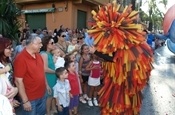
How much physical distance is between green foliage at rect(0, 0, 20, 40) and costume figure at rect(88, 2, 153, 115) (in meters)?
2.90

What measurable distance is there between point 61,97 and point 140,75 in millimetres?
1356

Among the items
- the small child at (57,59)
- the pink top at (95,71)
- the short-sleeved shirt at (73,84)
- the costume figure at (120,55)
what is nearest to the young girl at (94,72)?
the pink top at (95,71)

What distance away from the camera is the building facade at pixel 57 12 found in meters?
14.4

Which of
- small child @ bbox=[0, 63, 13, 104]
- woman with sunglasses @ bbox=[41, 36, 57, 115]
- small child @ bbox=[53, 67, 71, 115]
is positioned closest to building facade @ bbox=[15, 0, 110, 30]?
woman with sunglasses @ bbox=[41, 36, 57, 115]

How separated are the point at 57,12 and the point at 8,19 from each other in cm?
922

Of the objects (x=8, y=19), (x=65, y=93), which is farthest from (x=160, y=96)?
(x=8, y=19)

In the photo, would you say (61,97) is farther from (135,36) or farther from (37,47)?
(135,36)

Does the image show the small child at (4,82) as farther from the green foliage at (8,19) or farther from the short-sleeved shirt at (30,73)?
the green foliage at (8,19)

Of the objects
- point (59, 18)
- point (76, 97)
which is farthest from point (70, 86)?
point (59, 18)

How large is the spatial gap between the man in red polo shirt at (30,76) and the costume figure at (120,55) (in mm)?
798

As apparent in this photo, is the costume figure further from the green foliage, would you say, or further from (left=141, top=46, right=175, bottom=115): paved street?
the green foliage

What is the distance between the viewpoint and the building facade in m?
14.4

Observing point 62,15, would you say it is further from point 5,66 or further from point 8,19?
point 5,66

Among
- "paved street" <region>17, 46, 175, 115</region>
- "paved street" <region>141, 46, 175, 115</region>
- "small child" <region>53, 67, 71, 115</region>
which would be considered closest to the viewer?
"small child" <region>53, 67, 71, 115</region>
